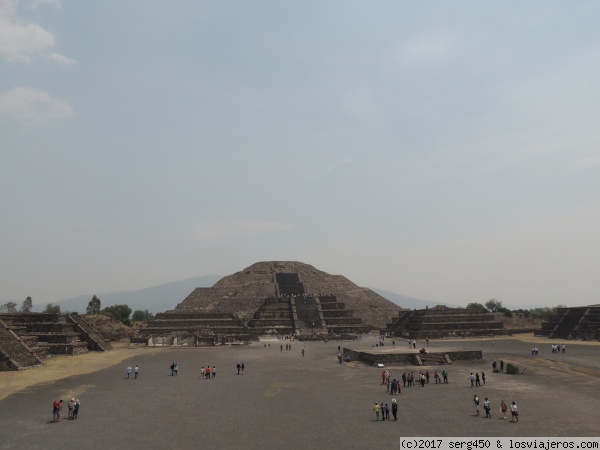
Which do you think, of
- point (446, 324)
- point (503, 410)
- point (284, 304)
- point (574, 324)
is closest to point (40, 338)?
point (284, 304)

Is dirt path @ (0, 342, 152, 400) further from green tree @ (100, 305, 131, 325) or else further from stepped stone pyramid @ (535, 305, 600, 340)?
stepped stone pyramid @ (535, 305, 600, 340)

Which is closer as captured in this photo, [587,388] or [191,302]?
[587,388]

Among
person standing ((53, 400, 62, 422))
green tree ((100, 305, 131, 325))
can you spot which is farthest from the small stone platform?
green tree ((100, 305, 131, 325))

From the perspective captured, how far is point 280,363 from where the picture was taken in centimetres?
4072

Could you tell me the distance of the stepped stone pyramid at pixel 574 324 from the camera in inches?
2515

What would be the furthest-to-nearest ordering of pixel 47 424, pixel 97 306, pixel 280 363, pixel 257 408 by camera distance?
1. pixel 97 306
2. pixel 280 363
3. pixel 257 408
4. pixel 47 424

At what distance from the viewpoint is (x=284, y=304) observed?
80.7 meters

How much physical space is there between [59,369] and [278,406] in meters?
24.2

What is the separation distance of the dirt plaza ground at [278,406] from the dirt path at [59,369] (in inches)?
9.5

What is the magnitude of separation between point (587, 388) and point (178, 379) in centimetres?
2621

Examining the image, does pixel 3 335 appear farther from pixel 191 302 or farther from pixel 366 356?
pixel 191 302

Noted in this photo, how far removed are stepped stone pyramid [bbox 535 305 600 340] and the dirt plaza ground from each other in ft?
96.3

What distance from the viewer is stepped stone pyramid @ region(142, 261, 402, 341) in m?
72.8

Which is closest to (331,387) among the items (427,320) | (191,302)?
(427,320)
